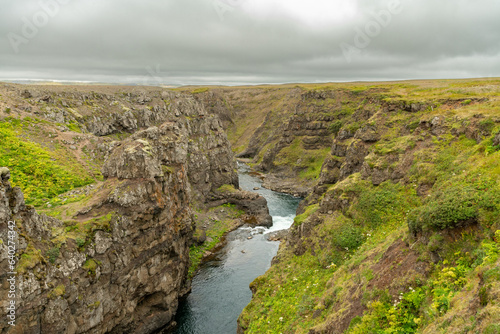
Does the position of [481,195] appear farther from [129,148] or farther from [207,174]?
[207,174]

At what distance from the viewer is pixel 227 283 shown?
4625 centimetres

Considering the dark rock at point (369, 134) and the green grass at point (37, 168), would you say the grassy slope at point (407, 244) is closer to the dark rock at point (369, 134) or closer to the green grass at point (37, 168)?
the dark rock at point (369, 134)

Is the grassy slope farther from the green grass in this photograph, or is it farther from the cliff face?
the green grass

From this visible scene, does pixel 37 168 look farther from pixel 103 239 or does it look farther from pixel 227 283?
pixel 227 283

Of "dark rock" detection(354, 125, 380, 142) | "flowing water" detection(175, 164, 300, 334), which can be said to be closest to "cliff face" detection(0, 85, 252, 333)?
"flowing water" detection(175, 164, 300, 334)

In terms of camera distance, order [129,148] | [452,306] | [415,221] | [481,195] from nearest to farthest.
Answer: [452,306]
[481,195]
[415,221]
[129,148]

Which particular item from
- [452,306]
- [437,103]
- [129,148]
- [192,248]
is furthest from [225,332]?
[437,103]

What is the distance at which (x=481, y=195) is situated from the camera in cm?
1705

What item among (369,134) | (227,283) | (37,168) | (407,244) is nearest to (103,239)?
(37,168)

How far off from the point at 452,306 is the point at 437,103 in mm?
40978

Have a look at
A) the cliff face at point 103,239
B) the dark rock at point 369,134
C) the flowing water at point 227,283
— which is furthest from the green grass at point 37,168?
the dark rock at point 369,134

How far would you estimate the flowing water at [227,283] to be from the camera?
37.8 meters

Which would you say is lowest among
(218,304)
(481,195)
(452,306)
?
(218,304)

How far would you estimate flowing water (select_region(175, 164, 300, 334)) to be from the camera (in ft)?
124
